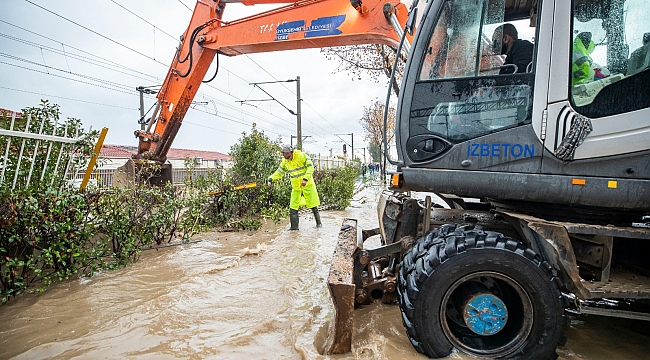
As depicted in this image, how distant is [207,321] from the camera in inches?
125

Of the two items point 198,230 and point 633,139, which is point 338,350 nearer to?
point 633,139

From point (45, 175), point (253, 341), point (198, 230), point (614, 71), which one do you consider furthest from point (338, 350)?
point (198, 230)

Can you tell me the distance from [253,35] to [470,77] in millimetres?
4094

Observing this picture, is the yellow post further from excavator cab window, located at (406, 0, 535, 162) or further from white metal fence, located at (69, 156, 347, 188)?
excavator cab window, located at (406, 0, 535, 162)

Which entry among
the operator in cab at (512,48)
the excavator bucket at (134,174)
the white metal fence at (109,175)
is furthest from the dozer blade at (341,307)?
the excavator bucket at (134,174)

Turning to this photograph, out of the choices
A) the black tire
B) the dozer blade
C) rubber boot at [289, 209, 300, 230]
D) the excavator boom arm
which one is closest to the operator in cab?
the black tire

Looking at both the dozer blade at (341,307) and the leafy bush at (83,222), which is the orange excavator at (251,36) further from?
the dozer blade at (341,307)

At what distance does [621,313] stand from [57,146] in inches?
222

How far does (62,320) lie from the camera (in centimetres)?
317

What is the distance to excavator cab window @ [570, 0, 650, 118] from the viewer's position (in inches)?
92.3

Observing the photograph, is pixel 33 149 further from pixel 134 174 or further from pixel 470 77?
pixel 470 77

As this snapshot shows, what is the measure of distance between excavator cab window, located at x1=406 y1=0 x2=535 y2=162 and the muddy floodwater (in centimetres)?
166

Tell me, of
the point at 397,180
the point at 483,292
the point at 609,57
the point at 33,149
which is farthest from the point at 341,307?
the point at 33,149

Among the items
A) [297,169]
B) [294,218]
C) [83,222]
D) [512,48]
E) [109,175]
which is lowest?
[294,218]
